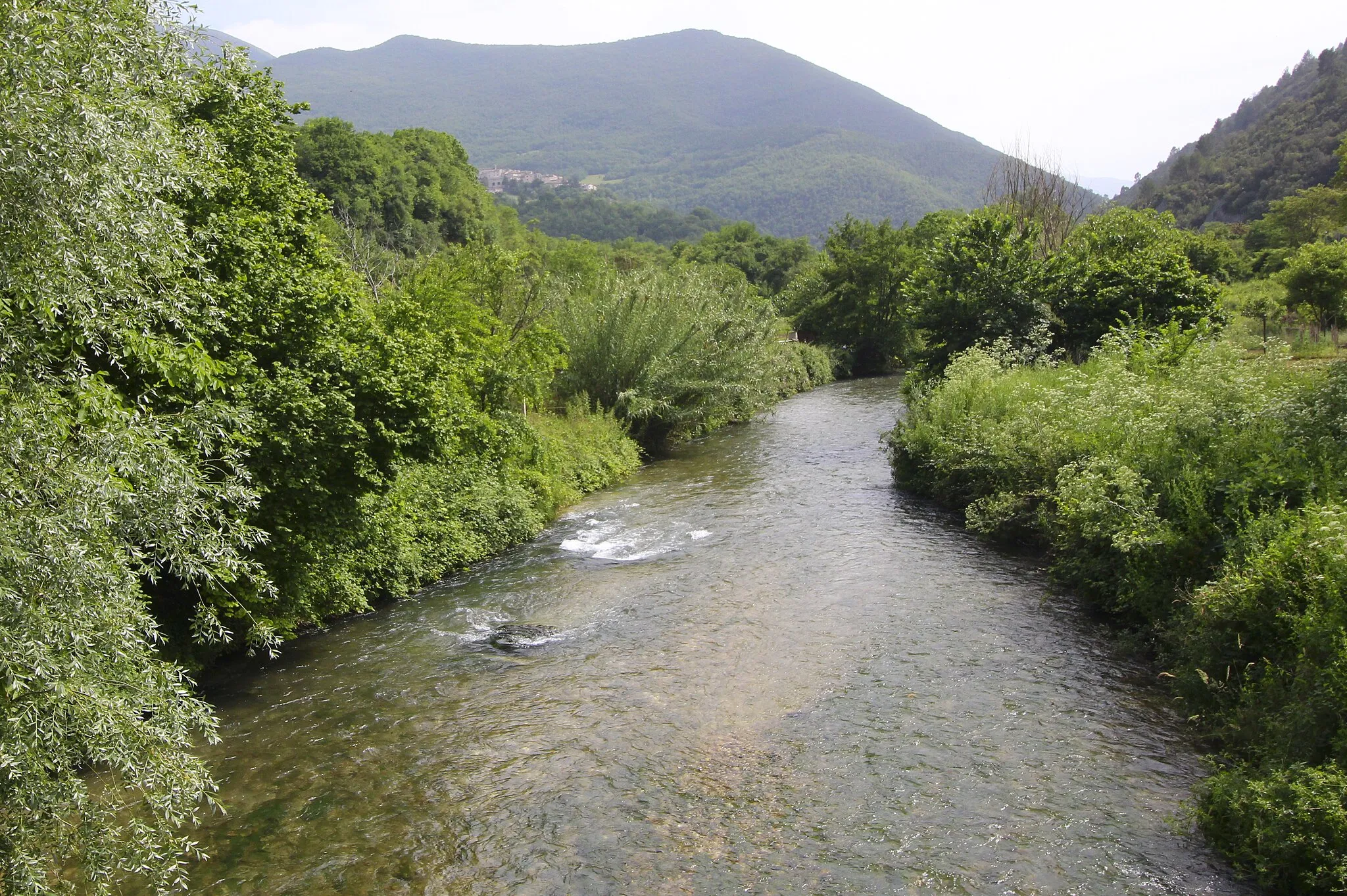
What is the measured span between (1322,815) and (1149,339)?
18.7 meters

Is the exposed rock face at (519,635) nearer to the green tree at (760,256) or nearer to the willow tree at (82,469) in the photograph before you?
the willow tree at (82,469)

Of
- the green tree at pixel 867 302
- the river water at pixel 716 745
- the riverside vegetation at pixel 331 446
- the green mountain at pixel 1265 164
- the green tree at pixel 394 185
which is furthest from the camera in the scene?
the green mountain at pixel 1265 164

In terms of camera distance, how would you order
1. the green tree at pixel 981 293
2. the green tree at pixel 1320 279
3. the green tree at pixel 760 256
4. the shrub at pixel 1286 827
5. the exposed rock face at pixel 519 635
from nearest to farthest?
1. the shrub at pixel 1286 827
2. the exposed rock face at pixel 519 635
3. the green tree at pixel 981 293
4. the green tree at pixel 1320 279
5. the green tree at pixel 760 256

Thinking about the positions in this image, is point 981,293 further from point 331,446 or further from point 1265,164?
point 1265,164

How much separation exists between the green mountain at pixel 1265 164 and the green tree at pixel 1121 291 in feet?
219

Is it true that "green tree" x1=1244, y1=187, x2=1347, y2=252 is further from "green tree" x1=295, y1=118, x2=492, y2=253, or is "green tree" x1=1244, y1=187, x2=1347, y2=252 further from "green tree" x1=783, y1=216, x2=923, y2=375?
"green tree" x1=295, y1=118, x2=492, y2=253

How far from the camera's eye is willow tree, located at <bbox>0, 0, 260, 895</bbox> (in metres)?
6.36

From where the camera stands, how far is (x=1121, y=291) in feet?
100

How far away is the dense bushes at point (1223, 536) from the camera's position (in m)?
8.30

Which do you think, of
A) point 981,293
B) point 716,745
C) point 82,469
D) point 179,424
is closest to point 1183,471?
point 716,745

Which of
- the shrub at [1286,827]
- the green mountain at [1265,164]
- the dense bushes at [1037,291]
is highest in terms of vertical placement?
the green mountain at [1265,164]

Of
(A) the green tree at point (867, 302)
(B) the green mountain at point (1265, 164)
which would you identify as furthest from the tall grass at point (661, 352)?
(B) the green mountain at point (1265, 164)

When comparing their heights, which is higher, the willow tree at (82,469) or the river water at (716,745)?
the willow tree at (82,469)

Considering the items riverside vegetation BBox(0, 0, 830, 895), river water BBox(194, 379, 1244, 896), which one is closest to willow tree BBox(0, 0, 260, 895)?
riverside vegetation BBox(0, 0, 830, 895)
